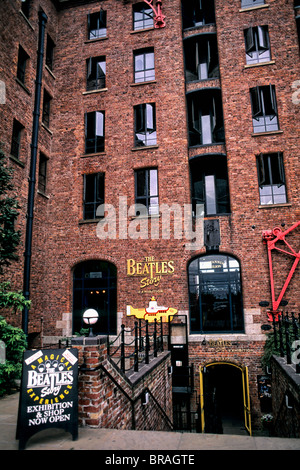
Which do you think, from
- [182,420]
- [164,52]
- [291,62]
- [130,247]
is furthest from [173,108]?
[182,420]

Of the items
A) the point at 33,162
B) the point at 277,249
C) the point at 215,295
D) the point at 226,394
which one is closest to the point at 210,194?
the point at 277,249

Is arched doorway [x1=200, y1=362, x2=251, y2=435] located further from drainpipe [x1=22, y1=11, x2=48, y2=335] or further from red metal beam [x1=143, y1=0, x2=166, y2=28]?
red metal beam [x1=143, y1=0, x2=166, y2=28]

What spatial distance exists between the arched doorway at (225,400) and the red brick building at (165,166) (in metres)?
0.09

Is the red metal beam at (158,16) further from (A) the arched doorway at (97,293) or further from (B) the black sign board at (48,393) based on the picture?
(B) the black sign board at (48,393)

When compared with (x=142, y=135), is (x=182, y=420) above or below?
below

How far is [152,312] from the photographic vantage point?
A: 11836 mm

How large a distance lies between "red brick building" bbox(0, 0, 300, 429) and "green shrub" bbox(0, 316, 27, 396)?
154 inches

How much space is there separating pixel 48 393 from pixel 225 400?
12.0m

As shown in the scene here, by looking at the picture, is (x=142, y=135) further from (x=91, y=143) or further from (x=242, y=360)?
(x=242, y=360)

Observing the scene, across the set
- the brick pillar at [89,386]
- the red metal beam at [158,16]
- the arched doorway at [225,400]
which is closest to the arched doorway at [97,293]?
the arched doorway at [225,400]

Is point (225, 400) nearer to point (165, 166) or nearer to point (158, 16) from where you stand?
point (165, 166)

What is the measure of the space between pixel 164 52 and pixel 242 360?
12698 mm

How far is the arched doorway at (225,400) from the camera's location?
10.6 meters

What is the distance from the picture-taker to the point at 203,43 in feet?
47.1
